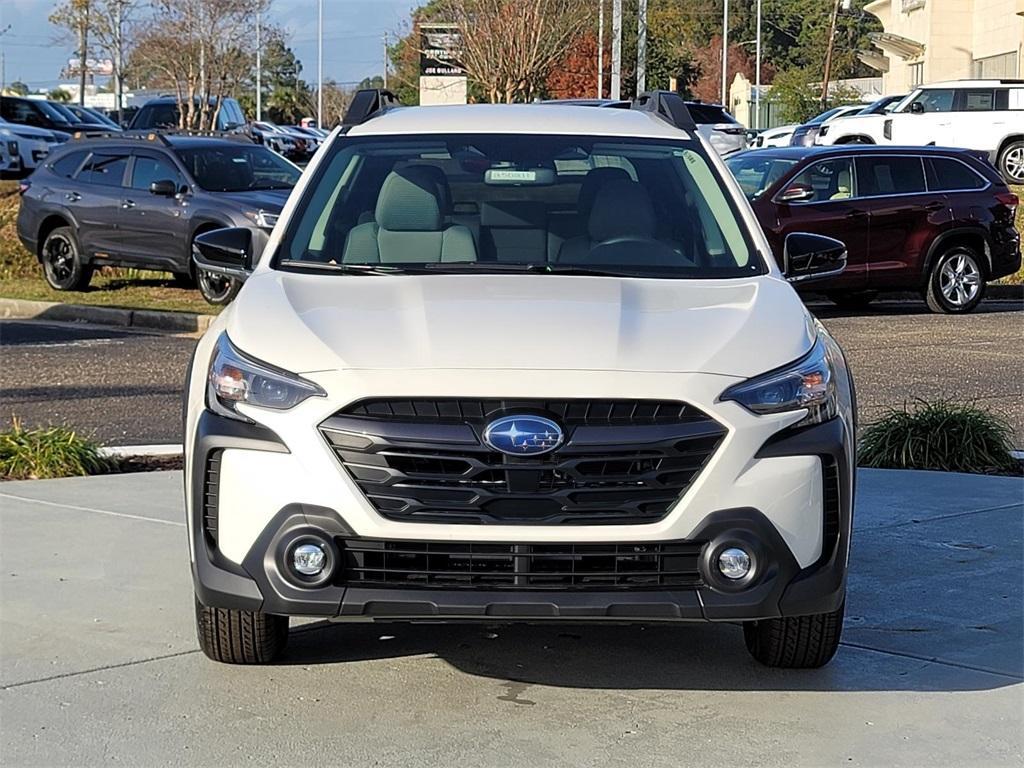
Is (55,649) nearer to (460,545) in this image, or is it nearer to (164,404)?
(460,545)

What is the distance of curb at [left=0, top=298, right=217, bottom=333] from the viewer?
15953mm

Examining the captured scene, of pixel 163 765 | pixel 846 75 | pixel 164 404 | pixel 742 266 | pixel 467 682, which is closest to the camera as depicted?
pixel 163 765

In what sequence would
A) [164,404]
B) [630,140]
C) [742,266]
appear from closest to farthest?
[742,266]
[630,140]
[164,404]

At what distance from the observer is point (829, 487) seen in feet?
15.0

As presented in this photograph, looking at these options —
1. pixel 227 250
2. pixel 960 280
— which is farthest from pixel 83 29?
pixel 227 250

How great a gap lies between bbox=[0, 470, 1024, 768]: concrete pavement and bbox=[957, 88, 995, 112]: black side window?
24.0 m

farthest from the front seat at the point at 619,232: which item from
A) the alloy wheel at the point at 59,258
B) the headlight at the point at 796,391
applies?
the alloy wheel at the point at 59,258

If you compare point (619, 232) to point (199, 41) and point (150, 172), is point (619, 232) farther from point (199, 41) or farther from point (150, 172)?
point (199, 41)

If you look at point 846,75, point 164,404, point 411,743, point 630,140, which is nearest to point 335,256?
point 630,140

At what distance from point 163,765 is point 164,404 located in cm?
694

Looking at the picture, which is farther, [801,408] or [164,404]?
[164,404]

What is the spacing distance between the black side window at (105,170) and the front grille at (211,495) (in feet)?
46.8

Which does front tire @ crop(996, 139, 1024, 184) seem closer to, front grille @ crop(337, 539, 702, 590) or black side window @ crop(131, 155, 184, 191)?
black side window @ crop(131, 155, 184, 191)

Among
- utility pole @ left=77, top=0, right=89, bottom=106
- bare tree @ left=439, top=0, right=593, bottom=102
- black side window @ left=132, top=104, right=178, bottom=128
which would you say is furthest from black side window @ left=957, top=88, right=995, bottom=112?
utility pole @ left=77, top=0, right=89, bottom=106
